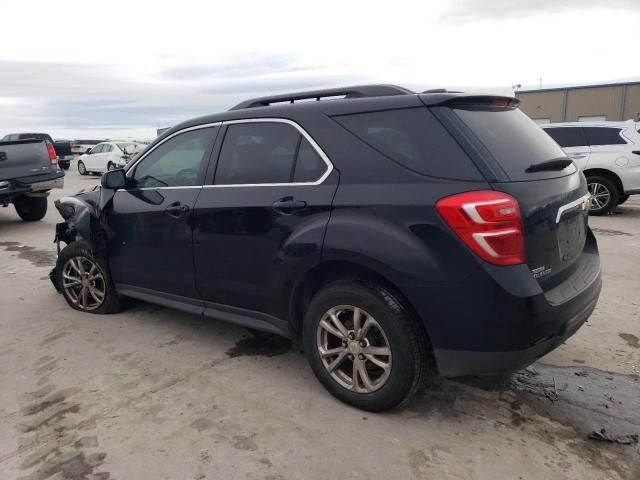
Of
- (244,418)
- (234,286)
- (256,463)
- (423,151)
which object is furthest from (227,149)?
(256,463)

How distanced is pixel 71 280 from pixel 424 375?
347 cm

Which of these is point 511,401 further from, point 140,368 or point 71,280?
point 71,280

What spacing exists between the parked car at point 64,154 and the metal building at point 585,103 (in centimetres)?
2668

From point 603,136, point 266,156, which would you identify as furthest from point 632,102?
point 266,156

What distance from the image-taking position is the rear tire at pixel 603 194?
362 inches

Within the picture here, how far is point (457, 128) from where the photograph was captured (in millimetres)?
2562

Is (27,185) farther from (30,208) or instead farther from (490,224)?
(490,224)

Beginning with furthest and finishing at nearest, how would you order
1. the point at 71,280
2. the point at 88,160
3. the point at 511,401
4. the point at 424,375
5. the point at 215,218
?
the point at 88,160 → the point at 71,280 → the point at 215,218 → the point at 511,401 → the point at 424,375

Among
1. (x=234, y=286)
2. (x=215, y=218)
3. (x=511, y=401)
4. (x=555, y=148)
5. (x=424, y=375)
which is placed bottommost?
(x=511, y=401)

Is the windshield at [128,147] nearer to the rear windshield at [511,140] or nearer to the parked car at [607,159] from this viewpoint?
the parked car at [607,159]

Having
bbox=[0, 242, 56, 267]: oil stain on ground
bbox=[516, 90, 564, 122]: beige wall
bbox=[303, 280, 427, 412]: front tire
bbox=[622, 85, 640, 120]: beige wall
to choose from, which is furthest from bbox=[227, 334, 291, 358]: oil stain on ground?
bbox=[622, 85, 640, 120]: beige wall

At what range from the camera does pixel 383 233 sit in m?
2.61

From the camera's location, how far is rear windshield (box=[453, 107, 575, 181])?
2580mm

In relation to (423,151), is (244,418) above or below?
below
